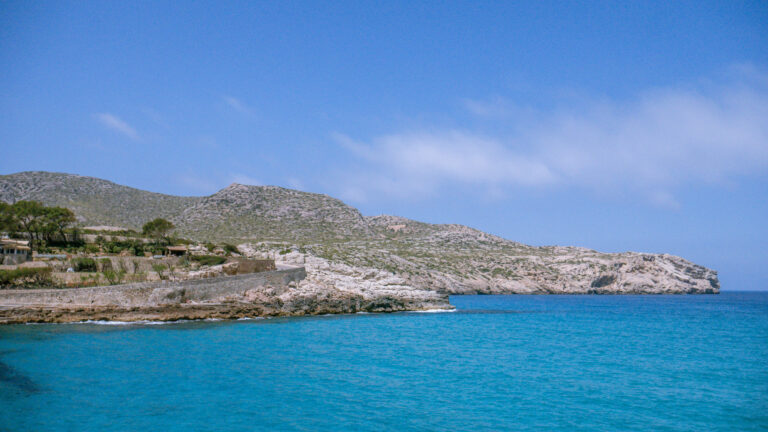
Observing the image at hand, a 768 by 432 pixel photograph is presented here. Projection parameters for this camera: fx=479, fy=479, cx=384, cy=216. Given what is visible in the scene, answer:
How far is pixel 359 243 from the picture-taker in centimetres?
8050

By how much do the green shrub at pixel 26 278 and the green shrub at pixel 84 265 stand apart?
3.04 metres

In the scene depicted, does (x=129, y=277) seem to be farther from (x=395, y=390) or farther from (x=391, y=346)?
(x=395, y=390)

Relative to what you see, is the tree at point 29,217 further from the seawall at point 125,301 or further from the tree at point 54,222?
the seawall at point 125,301

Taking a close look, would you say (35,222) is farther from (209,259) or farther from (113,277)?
(113,277)

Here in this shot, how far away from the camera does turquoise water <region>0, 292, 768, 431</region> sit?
13.0 metres

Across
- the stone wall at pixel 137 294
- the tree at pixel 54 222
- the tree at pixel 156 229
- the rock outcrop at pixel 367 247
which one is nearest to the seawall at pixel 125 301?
the stone wall at pixel 137 294

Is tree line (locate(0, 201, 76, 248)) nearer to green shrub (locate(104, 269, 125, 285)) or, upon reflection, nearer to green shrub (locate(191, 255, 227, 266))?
green shrub (locate(191, 255, 227, 266))

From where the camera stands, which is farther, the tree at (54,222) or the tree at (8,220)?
the tree at (54,222)

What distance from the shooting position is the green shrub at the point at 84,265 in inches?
1583

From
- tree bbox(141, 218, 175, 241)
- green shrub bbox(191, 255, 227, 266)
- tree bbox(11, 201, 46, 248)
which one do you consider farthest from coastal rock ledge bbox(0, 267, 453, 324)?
tree bbox(141, 218, 175, 241)

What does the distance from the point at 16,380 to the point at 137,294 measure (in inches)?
741

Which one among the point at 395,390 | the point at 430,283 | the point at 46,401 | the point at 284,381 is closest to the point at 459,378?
the point at 395,390

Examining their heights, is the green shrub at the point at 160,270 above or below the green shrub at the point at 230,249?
below

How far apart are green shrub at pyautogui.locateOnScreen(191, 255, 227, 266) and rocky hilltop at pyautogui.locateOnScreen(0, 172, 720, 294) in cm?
896
